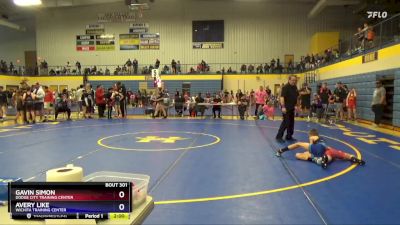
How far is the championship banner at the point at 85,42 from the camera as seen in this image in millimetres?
37062

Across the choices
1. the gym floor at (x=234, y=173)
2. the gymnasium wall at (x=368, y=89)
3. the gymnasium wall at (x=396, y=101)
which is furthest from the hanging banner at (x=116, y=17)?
the gymnasium wall at (x=396, y=101)

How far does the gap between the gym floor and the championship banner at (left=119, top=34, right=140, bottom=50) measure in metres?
27.3

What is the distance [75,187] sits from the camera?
1.64 meters

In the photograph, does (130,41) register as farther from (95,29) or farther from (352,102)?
(352,102)

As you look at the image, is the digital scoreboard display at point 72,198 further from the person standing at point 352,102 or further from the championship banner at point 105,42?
the championship banner at point 105,42

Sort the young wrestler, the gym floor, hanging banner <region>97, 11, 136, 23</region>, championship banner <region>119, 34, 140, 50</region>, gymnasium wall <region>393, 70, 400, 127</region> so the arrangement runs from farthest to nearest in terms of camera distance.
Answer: championship banner <region>119, 34, 140, 50</region>
hanging banner <region>97, 11, 136, 23</region>
gymnasium wall <region>393, 70, 400, 127</region>
the young wrestler
the gym floor

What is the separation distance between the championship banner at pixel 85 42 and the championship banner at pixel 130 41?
11.0 feet

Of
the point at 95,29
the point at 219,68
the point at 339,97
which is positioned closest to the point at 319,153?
the point at 339,97

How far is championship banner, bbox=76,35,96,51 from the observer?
122 feet

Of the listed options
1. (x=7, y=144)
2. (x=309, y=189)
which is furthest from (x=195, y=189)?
(x=7, y=144)

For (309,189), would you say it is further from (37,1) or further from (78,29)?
(78,29)

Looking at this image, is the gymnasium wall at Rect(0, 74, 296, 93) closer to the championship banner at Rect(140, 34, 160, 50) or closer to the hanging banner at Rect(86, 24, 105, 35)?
the championship banner at Rect(140, 34, 160, 50)

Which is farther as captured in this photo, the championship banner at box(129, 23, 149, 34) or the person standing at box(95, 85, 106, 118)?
the championship banner at box(129, 23, 149, 34)

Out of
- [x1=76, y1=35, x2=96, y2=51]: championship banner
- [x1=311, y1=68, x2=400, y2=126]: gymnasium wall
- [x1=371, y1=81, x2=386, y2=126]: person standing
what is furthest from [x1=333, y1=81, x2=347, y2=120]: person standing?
[x1=76, y1=35, x2=96, y2=51]: championship banner
